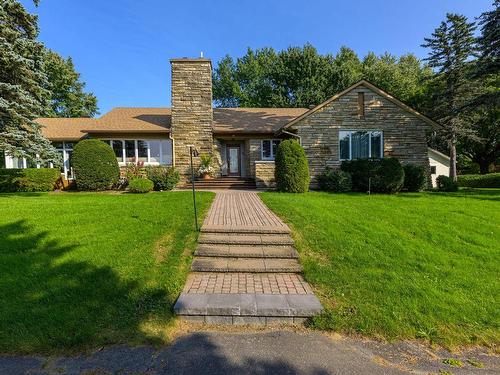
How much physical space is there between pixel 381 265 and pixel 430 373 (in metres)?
2.29

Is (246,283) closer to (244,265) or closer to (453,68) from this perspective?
(244,265)

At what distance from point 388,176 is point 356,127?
11.9 feet

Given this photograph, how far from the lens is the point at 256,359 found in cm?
291

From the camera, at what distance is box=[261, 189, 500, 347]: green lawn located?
3516 millimetres

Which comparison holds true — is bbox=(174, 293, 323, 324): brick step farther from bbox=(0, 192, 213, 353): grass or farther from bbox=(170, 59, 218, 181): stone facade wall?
bbox=(170, 59, 218, 181): stone facade wall

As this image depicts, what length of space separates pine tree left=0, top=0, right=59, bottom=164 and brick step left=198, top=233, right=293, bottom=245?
31.6 ft

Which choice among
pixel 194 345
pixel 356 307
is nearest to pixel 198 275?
pixel 194 345

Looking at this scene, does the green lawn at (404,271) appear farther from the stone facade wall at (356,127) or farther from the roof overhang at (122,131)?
the roof overhang at (122,131)

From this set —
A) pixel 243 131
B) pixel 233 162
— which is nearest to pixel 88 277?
pixel 243 131

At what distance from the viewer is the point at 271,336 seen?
3.34 m

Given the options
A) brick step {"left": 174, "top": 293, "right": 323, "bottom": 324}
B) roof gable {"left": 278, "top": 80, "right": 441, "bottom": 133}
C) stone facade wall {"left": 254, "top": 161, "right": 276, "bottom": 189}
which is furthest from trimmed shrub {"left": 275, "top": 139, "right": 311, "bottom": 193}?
brick step {"left": 174, "top": 293, "right": 323, "bottom": 324}

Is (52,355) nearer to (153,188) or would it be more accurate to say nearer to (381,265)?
(381,265)

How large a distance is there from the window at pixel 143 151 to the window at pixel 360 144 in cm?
1036

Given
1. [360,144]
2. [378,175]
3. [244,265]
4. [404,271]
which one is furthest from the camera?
[360,144]
